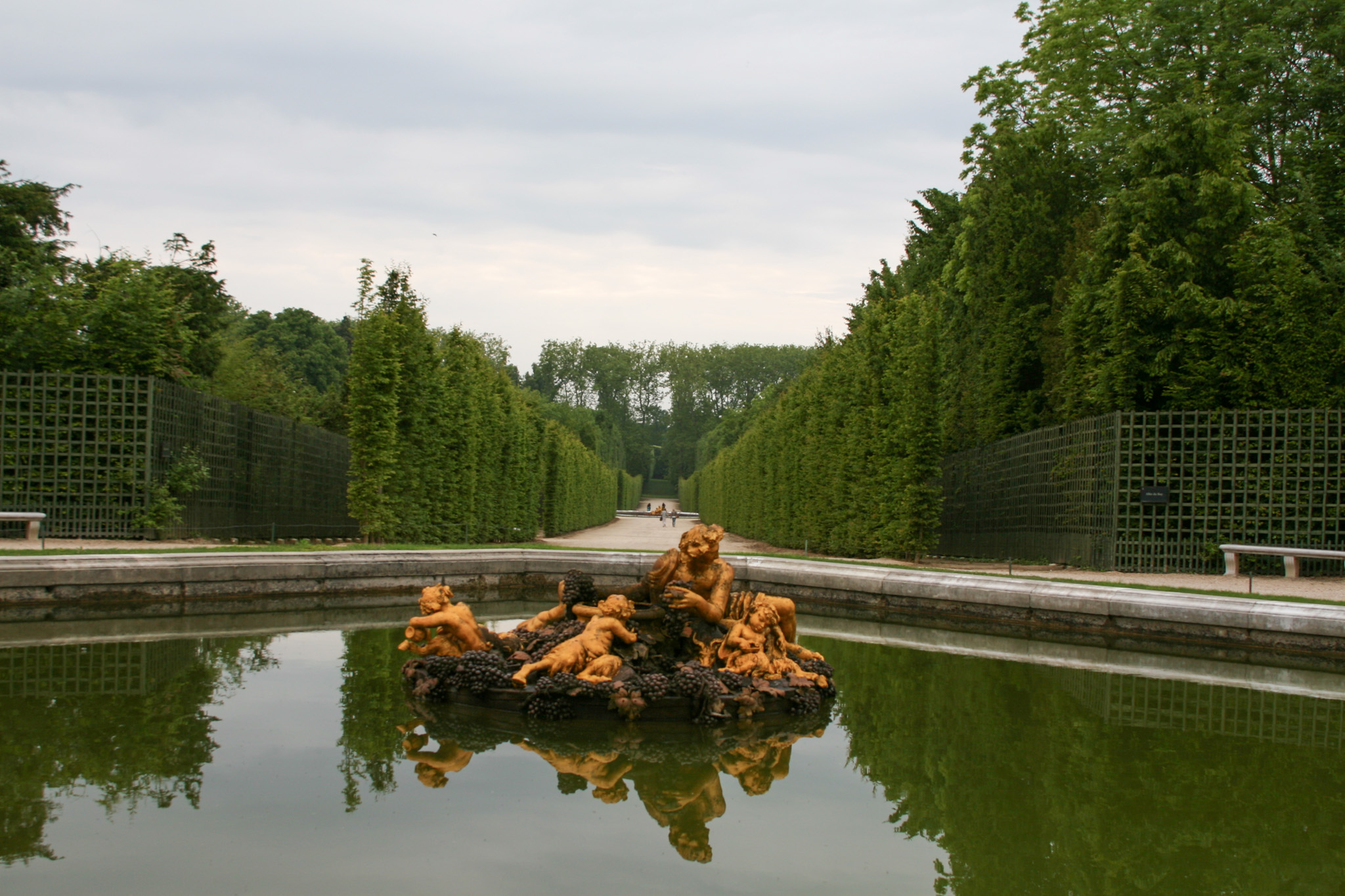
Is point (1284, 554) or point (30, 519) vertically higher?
point (30, 519)

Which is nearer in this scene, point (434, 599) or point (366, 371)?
point (434, 599)

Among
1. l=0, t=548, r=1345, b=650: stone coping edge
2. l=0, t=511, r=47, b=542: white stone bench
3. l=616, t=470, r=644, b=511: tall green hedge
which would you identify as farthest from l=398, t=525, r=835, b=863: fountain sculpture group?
l=616, t=470, r=644, b=511: tall green hedge

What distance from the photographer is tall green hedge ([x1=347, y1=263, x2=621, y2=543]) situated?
1844 cm

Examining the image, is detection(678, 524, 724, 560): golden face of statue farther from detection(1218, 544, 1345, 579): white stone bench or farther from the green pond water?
detection(1218, 544, 1345, 579): white stone bench

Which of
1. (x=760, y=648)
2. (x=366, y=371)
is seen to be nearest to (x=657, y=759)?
(x=760, y=648)

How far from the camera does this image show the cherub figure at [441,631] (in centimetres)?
738

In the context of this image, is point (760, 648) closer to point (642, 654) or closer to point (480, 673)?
point (642, 654)

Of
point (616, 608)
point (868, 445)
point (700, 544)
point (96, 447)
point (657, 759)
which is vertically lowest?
point (657, 759)

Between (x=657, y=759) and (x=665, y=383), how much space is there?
9711 centimetres

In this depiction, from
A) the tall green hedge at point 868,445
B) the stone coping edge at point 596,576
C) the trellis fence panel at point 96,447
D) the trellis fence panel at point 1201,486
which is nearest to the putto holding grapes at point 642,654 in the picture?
the stone coping edge at point 596,576

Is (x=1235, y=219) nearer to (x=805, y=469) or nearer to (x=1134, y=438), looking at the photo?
(x=1134, y=438)

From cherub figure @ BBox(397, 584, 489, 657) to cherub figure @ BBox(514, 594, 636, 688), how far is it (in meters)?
0.71

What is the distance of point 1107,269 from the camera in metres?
17.4

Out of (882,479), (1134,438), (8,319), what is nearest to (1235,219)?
(1134,438)
